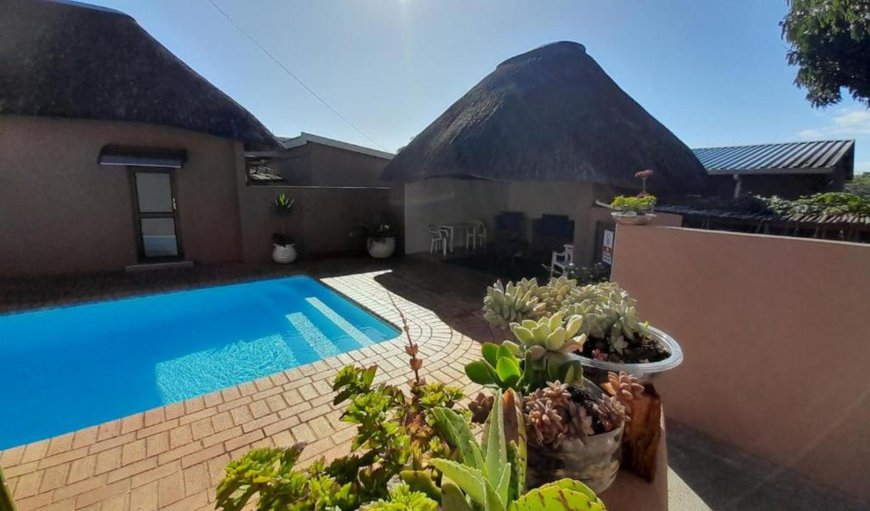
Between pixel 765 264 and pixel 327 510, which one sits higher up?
pixel 765 264

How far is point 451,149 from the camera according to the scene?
27.5 ft

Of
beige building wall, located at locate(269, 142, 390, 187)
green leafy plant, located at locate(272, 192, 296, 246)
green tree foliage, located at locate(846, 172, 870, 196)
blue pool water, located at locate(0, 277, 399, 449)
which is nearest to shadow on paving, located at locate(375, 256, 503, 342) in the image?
blue pool water, located at locate(0, 277, 399, 449)

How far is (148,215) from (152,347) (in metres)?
4.47

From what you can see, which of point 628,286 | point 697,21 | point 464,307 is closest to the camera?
point 628,286

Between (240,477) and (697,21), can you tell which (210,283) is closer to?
(240,477)

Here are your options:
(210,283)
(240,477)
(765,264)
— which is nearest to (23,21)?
(210,283)

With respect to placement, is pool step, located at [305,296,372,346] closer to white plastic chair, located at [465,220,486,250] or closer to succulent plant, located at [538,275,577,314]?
succulent plant, located at [538,275,577,314]

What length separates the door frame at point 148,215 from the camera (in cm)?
823

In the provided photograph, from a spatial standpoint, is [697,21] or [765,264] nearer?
[765,264]

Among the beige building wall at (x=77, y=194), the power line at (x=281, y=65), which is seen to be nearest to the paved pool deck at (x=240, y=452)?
the beige building wall at (x=77, y=194)

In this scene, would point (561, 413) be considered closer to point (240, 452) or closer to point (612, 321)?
point (612, 321)

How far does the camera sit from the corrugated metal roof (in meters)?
11.1

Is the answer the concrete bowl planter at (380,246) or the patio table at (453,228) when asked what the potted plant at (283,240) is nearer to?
the concrete bowl planter at (380,246)

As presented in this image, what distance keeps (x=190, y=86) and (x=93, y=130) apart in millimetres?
2244
